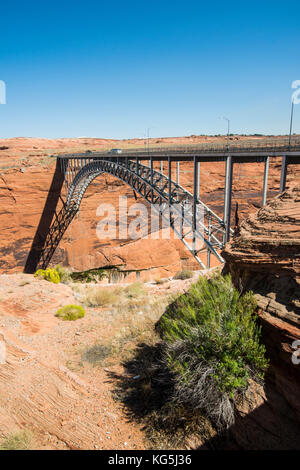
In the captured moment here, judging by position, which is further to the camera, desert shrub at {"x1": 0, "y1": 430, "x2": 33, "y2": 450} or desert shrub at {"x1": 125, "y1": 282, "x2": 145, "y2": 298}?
desert shrub at {"x1": 125, "y1": 282, "x2": 145, "y2": 298}

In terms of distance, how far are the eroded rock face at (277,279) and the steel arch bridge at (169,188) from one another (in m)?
4.40

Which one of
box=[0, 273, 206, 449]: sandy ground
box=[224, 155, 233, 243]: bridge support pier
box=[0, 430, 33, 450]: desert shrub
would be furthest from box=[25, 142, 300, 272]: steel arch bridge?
box=[0, 430, 33, 450]: desert shrub

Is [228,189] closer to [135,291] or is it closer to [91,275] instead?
[135,291]

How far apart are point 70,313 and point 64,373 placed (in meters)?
3.16

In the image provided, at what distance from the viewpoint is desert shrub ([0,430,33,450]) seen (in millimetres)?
4488

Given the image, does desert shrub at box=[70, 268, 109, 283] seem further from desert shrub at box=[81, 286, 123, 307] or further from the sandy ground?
the sandy ground

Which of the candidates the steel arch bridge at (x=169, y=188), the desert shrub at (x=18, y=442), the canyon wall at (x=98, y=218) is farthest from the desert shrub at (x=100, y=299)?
the canyon wall at (x=98, y=218)

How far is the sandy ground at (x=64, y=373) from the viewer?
15.7ft

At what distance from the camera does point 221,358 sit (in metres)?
4.59

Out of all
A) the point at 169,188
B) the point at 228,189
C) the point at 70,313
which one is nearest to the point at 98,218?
the point at 169,188

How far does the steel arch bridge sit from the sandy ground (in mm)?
5794

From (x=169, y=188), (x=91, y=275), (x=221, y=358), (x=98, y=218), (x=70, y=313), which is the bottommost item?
(x=91, y=275)

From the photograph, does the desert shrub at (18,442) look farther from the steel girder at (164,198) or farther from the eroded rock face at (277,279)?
the steel girder at (164,198)
